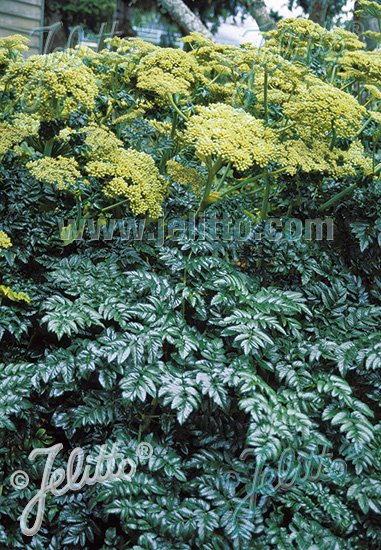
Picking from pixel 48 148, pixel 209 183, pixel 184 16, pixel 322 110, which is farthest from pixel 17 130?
pixel 184 16

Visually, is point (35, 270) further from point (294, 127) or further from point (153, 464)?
point (294, 127)

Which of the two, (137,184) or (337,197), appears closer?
(137,184)

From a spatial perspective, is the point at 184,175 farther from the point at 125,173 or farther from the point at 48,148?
the point at 48,148

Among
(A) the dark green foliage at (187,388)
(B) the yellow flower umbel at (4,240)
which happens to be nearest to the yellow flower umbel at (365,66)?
(A) the dark green foliage at (187,388)

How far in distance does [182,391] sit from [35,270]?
0.95 metres

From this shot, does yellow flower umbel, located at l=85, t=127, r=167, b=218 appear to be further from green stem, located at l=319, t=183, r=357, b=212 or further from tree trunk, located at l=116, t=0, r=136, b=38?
tree trunk, located at l=116, t=0, r=136, b=38

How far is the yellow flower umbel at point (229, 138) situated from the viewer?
2301mm

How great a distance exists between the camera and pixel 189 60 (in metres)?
2.83

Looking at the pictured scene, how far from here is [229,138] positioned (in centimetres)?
233

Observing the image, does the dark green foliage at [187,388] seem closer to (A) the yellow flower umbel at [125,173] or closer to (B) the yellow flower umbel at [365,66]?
(A) the yellow flower umbel at [125,173]

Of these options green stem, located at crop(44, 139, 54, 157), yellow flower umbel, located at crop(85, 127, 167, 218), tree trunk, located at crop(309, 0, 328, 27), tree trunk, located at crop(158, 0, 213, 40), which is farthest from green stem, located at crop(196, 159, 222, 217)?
tree trunk, located at crop(309, 0, 328, 27)

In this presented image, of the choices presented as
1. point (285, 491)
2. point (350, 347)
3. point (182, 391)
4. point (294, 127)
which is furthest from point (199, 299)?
point (294, 127)

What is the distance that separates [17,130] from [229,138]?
87cm

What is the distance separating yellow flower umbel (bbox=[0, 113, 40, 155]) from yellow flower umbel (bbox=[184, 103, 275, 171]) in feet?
2.18
